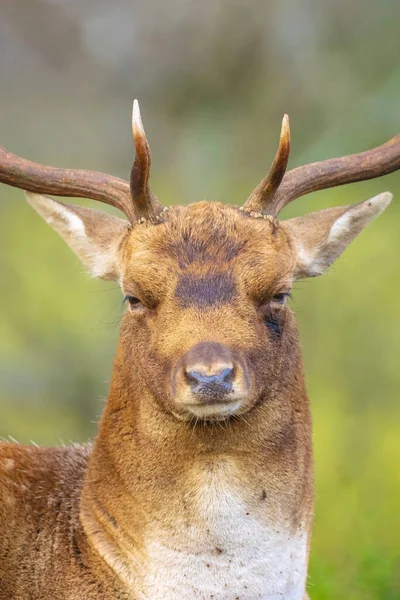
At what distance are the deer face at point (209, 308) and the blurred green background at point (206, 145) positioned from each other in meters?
5.21

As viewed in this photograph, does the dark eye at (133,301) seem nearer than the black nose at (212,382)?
No

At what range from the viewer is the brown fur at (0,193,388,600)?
5777 millimetres

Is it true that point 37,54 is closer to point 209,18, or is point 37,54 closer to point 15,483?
point 209,18

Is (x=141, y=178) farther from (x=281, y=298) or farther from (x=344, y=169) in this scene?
(x=344, y=169)

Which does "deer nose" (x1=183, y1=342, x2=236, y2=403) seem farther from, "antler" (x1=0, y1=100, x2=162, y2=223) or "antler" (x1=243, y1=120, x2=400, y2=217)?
"antler" (x1=243, y1=120, x2=400, y2=217)

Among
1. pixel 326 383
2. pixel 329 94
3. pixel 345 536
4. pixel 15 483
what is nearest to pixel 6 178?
pixel 15 483

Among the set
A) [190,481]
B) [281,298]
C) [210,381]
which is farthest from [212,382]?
[281,298]

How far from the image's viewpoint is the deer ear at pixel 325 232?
6547 millimetres

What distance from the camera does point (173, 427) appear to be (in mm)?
5914

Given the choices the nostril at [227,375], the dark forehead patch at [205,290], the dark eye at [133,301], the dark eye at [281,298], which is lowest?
the nostril at [227,375]

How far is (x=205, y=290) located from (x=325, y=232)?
1.10m

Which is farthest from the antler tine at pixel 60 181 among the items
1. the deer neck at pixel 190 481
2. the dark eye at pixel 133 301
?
the deer neck at pixel 190 481

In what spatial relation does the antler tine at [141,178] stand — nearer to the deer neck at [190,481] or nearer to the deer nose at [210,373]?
the deer neck at [190,481]

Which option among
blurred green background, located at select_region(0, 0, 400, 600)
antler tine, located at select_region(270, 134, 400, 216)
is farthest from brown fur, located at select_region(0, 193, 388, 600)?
blurred green background, located at select_region(0, 0, 400, 600)
